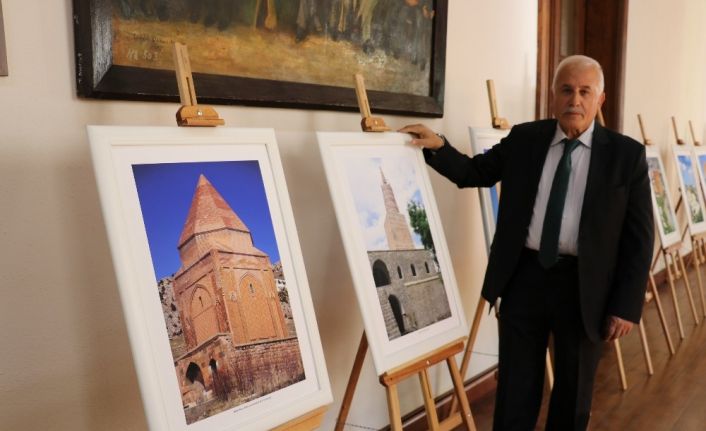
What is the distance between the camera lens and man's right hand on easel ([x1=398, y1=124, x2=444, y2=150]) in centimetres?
272

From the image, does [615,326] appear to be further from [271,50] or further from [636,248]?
[271,50]

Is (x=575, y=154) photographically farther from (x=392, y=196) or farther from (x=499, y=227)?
(x=392, y=196)

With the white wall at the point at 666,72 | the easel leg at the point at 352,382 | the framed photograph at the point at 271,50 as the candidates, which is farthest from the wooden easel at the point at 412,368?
the white wall at the point at 666,72

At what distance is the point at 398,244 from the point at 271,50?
84cm

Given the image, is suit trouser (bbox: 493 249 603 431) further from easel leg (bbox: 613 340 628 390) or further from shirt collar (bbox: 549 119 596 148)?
easel leg (bbox: 613 340 628 390)

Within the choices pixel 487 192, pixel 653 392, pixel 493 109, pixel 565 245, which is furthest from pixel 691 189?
pixel 565 245

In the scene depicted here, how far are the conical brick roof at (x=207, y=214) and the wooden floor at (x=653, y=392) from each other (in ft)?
7.17

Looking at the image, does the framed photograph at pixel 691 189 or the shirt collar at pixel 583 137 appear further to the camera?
the framed photograph at pixel 691 189

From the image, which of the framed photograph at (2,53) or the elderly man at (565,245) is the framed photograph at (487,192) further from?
the framed photograph at (2,53)

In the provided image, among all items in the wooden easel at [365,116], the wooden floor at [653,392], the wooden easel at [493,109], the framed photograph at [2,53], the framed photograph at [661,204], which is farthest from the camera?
the framed photograph at [661,204]

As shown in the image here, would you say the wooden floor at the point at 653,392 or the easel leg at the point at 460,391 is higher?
the easel leg at the point at 460,391

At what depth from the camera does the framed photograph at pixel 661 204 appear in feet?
16.1

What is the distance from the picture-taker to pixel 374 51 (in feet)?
9.62

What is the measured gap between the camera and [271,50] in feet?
8.01
